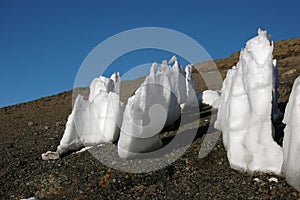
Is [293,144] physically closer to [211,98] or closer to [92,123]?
[92,123]

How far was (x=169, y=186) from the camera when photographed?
7.33 m

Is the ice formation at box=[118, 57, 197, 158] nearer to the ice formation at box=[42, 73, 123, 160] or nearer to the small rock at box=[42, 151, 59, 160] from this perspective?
the ice formation at box=[42, 73, 123, 160]

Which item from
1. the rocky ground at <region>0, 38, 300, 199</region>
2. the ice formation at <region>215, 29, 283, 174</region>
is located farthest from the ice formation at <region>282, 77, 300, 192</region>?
the ice formation at <region>215, 29, 283, 174</region>

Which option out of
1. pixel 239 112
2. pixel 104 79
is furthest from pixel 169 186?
pixel 104 79

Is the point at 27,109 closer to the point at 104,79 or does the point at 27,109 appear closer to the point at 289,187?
the point at 104,79

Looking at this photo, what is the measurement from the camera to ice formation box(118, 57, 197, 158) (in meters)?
8.63

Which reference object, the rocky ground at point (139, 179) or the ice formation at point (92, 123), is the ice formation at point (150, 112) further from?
the ice formation at point (92, 123)

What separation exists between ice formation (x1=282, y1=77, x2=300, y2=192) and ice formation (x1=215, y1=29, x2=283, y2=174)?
14.3 inches

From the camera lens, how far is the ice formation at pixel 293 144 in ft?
20.3

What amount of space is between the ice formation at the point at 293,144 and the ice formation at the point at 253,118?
1.19 ft

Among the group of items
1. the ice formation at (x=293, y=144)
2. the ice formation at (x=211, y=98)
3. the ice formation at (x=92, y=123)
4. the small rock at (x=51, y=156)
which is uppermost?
the ice formation at (x=211, y=98)

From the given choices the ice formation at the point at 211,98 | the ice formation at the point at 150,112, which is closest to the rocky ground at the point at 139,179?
the ice formation at the point at 150,112

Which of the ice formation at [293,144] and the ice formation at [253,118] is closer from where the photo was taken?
the ice formation at [293,144]

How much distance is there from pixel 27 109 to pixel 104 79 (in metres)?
11.7
